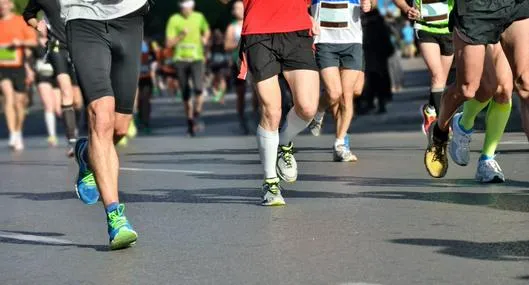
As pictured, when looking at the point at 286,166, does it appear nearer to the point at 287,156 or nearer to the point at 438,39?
the point at 287,156

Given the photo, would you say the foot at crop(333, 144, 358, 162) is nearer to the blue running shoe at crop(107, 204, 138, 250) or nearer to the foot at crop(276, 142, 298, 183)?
the foot at crop(276, 142, 298, 183)

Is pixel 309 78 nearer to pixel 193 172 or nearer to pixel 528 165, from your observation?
pixel 528 165

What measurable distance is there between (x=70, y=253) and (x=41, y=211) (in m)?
2.39

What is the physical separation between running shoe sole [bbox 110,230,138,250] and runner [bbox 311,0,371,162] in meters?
5.35

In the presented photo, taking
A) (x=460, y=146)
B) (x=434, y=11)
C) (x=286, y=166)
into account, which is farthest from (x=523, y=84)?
(x=434, y=11)

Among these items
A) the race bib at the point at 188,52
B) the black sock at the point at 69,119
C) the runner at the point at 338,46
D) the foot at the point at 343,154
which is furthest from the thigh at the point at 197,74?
the runner at the point at 338,46

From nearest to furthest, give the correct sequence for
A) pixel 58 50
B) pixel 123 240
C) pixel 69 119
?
1. pixel 123 240
2. pixel 58 50
3. pixel 69 119

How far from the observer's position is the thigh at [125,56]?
815 cm

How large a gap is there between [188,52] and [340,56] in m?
10.3

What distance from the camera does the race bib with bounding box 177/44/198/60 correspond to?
914 inches

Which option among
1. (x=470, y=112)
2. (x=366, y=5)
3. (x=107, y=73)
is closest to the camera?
(x=107, y=73)

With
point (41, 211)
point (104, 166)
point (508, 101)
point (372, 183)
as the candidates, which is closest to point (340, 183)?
point (372, 183)

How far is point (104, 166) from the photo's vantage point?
Answer: 26.1 feet

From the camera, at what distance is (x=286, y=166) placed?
10.1 meters
